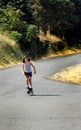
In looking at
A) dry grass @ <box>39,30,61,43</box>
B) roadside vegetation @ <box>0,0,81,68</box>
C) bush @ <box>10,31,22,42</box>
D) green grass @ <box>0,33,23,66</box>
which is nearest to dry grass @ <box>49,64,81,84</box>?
green grass @ <box>0,33,23,66</box>

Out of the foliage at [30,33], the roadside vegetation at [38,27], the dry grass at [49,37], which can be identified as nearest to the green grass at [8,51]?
the roadside vegetation at [38,27]

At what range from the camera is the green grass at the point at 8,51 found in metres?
38.7

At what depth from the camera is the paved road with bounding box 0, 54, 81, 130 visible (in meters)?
12.2

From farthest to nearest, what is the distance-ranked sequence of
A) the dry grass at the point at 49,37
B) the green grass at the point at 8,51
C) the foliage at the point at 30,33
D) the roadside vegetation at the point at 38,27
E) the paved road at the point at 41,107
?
the dry grass at the point at 49,37 < the foliage at the point at 30,33 < the roadside vegetation at the point at 38,27 < the green grass at the point at 8,51 < the paved road at the point at 41,107

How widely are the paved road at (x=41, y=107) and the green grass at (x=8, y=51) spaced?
15.9 m

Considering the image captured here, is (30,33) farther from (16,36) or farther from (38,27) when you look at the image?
(38,27)

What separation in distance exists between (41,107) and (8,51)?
27.7m

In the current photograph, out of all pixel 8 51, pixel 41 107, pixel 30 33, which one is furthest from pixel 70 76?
pixel 30 33

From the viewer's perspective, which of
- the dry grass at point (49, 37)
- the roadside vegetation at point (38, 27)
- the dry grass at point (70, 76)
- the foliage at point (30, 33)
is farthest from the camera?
the dry grass at point (49, 37)

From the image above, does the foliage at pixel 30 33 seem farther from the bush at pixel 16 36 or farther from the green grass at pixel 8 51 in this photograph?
the green grass at pixel 8 51

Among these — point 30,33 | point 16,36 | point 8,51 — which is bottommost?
point 30,33

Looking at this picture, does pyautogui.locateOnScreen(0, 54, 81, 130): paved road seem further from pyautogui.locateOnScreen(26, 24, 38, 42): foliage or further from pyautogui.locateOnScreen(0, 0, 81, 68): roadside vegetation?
pyautogui.locateOnScreen(26, 24, 38, 42): foliage

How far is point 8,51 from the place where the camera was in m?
42.3

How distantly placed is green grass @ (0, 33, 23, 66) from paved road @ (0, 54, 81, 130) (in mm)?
15868
